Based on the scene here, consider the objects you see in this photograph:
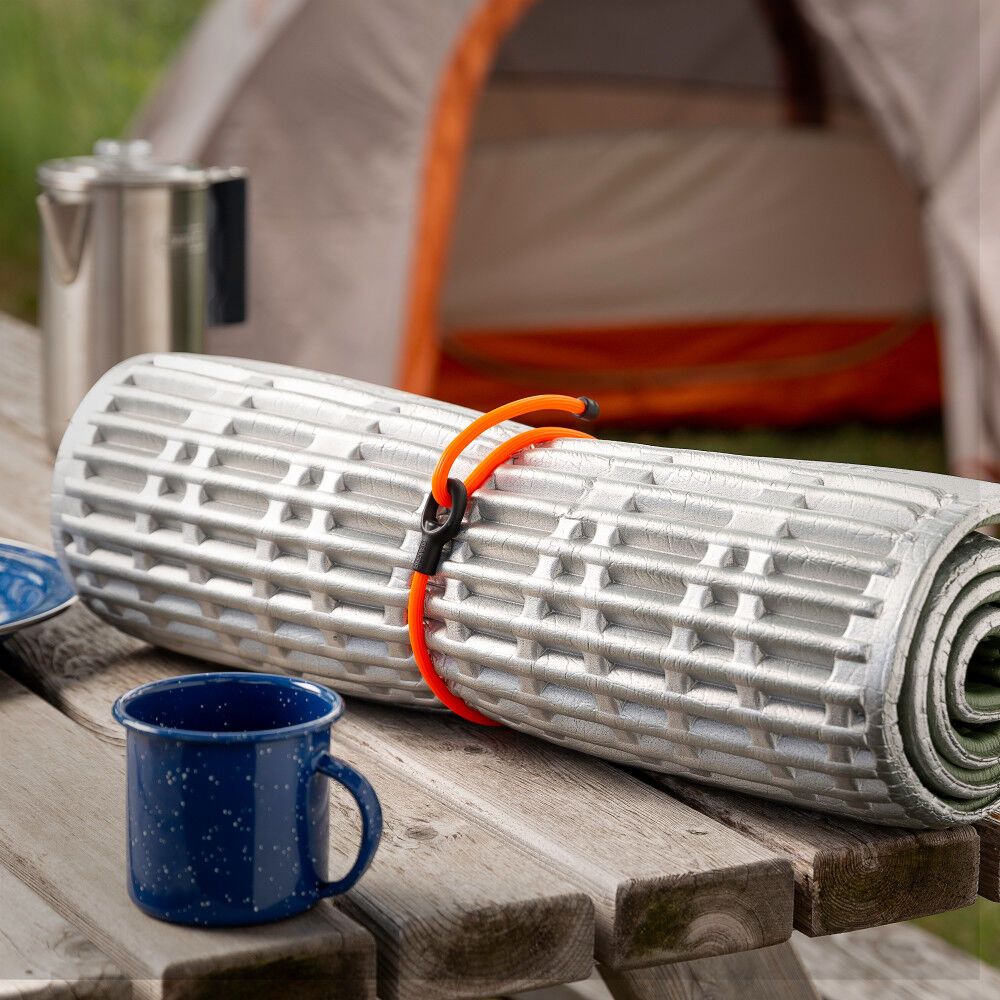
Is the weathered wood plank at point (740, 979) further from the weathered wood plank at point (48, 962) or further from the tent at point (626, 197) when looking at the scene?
the tent at point (626, 197)

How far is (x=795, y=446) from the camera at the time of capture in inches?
131

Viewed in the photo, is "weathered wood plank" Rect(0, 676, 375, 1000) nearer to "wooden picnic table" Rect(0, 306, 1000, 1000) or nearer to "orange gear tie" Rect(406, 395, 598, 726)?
"wooden picnic table" Rect(0, 306, 1000, 1000)

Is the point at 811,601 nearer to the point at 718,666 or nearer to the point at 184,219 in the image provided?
the point at 718,666

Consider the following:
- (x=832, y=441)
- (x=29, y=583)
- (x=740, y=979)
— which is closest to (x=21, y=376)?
(x=29, y=583)

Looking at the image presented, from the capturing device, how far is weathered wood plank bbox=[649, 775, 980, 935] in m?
0.67

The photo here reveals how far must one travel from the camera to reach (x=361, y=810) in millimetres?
609

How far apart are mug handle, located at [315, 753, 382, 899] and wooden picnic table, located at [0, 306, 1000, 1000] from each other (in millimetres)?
18

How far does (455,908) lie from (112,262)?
0.98 meters

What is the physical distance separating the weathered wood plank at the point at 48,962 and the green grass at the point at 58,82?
3858mm

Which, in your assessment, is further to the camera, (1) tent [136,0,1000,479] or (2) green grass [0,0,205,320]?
(2) green grass [0,0,205,320]

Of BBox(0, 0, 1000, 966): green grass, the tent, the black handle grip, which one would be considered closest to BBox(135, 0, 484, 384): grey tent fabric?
the tent

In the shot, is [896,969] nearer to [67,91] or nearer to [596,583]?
[596,583]

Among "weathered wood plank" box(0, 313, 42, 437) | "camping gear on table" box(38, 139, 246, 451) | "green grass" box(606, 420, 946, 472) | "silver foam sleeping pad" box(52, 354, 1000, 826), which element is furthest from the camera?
"green grass" box(606, 420, 946, 472)

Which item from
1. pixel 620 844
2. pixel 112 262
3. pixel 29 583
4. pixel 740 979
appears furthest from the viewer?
pixel 112 262
